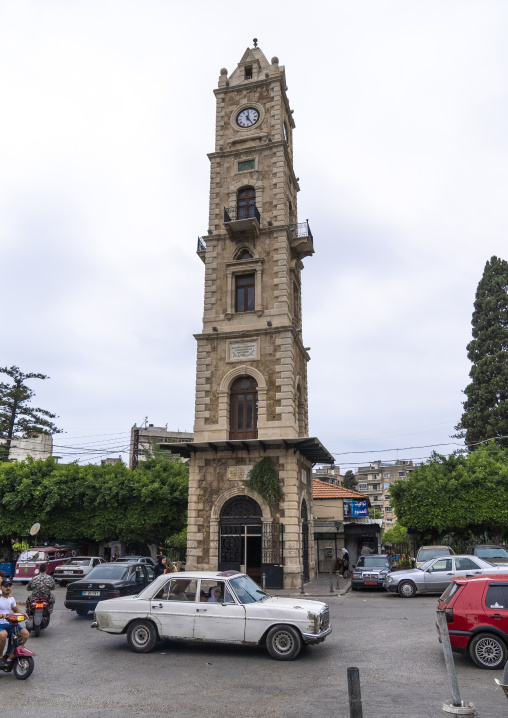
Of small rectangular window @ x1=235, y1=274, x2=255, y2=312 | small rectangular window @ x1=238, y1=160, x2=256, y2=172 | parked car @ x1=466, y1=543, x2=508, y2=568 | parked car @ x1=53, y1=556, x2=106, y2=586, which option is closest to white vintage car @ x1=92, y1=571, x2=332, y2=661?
parked car @ x1=466, y1=543, x2=508, y2=568

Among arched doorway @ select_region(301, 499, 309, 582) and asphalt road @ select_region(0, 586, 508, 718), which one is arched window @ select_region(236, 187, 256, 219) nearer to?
arched doorway @ select_region(301, 499, 309, 582)

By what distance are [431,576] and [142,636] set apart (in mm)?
12319

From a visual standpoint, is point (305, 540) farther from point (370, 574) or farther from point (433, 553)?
point (433, 553)

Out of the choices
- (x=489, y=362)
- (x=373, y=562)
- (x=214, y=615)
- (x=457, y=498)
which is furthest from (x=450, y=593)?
(x=489, y=362)

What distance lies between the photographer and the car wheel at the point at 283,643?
10508 mm

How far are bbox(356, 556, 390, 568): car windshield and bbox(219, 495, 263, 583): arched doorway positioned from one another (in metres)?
4.60

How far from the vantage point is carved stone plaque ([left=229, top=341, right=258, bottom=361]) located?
26.9 meters

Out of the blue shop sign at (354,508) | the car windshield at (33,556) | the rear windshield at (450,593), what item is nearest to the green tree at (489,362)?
the blue shop sign at (354,508)

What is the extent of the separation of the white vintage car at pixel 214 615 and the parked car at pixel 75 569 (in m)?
13.4

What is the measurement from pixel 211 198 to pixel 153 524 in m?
17.9

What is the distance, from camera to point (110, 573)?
16.5 metres

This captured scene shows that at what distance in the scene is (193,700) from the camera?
27.1 ft

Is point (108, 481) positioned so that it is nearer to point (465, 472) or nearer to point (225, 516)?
point (225, 516)

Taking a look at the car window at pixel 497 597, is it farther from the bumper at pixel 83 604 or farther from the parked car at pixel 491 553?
the parked car at pixel 491 553
